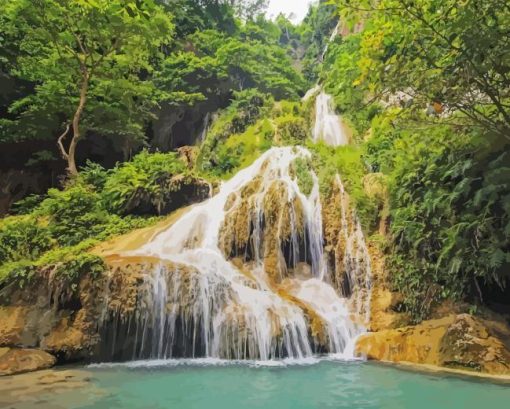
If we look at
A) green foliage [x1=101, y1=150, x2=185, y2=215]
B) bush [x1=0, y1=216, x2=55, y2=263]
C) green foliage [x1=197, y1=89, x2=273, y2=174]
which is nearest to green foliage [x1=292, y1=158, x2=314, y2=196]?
green foliage [x1=101, y1=150, x2=185, y2=215]

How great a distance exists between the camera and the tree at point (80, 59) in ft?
50.5

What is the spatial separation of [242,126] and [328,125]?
13.4ft

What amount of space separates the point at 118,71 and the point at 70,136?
4049 mm

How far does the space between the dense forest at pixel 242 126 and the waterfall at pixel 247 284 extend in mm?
1123

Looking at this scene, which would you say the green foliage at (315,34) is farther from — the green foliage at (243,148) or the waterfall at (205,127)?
the green foliage at (243,148)

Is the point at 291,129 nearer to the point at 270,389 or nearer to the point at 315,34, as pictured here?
the point at 270,389

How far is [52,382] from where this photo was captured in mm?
6895

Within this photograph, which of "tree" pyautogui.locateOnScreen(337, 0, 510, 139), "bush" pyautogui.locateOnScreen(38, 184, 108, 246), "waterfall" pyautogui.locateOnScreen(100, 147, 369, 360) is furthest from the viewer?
"bush" pyautogui.locateOnScreen(38, 184, 108, 246)

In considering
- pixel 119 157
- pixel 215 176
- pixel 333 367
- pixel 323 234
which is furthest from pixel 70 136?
pixel 333 367

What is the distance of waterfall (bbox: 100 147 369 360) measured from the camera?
29.6ft

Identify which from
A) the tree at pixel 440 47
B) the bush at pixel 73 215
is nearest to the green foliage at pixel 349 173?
the tree at pixel 440 47

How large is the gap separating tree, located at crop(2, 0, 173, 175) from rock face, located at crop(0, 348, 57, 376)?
929cm

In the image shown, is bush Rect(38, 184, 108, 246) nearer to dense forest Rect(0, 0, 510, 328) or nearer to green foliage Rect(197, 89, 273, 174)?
dense forest Rect(0, 0, 510, 328)

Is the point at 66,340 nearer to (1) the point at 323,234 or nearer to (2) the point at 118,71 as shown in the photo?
(1) the point at 323,234
